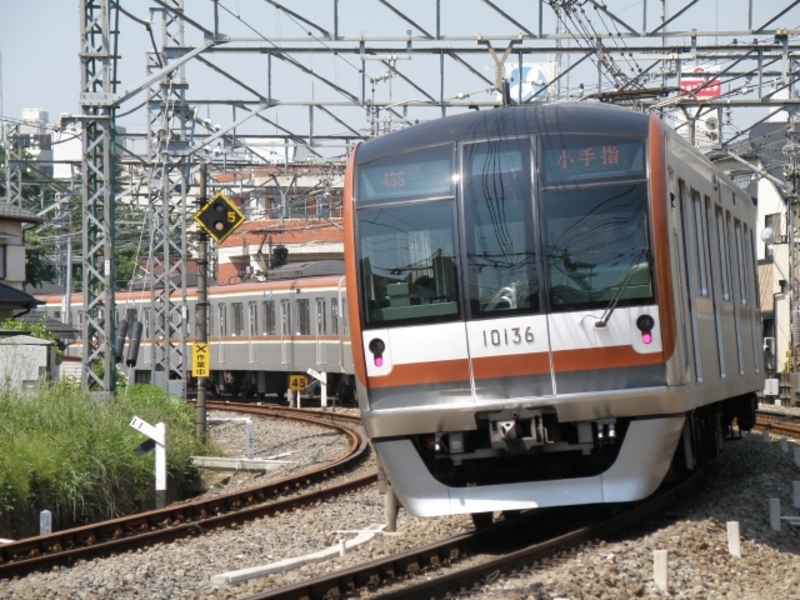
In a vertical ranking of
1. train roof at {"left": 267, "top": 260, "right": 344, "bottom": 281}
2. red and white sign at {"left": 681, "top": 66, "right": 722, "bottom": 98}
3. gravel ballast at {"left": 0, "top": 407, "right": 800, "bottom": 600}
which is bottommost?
gravel ballast at {"left": 0, "top": 407, "right": 800, "bottom": 600}

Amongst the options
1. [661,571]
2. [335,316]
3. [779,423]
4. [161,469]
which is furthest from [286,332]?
[661,571]

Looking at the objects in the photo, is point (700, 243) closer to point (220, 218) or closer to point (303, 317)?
point (220, 218)

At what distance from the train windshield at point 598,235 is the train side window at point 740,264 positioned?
4.52m

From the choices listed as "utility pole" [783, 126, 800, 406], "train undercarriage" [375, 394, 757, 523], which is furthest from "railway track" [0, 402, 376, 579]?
"utility pole" [783, 126, 800, 406]

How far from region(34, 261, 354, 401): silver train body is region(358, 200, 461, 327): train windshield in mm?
16074

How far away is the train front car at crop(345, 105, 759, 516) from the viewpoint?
839 cm

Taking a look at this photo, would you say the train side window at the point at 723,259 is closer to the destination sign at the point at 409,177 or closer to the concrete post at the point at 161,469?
the destination sign at the point at 409,177

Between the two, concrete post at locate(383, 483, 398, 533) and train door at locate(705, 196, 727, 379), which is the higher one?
train door at locate(705, 196, 727, 379)

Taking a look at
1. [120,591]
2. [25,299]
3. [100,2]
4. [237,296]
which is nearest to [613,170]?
[120,591]

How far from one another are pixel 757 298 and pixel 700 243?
4949mm

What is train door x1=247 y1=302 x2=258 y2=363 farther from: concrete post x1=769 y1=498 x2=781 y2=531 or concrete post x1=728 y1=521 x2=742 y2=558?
concrete post x1=728 y1=521 x2=742 y2=558

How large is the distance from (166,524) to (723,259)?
5.53 meters

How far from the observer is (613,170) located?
8.56m

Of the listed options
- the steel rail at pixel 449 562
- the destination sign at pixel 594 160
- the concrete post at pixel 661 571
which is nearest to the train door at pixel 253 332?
the steel rail at pixel 449 562
